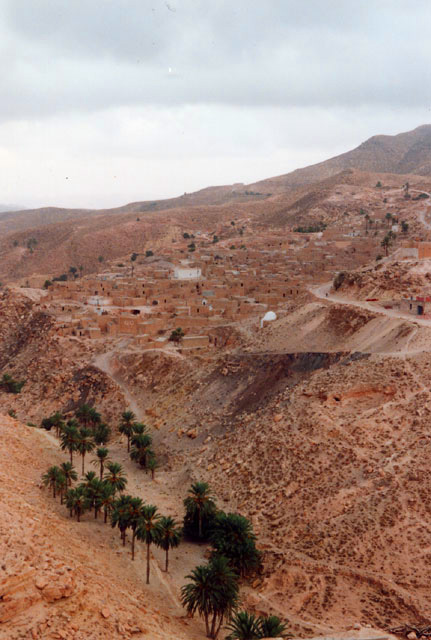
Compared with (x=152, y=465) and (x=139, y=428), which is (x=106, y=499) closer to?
(x=152, y=465)

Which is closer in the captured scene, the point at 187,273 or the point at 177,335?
the point at 177,335

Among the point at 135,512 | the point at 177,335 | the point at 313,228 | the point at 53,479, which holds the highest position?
the point at 313,228

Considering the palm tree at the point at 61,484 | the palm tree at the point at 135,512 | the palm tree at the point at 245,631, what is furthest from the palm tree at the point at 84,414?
the palm tree at the point at 245,631

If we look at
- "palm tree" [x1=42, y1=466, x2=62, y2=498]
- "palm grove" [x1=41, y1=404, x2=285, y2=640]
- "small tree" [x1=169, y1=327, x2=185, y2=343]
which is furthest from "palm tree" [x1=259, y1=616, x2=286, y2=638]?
"small tree" [x1=169, y1=327, x2=185, y2=343]

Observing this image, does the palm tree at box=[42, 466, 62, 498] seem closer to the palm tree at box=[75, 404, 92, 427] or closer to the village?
the palm tree at box=[75, 404, 92, 427]

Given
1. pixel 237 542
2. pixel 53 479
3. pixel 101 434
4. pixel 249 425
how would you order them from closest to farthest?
1. pixel 237 542
2. pixel 53 479
3. pixel 249 425
4. pixel 101 434

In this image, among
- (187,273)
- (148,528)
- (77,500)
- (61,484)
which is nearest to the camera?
(148,528)

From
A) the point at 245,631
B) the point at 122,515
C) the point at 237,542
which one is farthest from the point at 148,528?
the point at 245,631

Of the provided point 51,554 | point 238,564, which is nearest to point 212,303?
point 238,564
